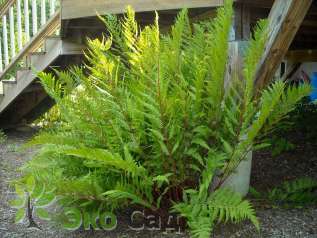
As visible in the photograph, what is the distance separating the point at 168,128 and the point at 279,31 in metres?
0.91

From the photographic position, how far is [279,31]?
2.58 meters

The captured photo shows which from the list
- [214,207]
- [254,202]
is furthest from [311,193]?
[214,207]

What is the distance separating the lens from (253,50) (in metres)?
2.30

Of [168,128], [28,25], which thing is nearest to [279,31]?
[168,128]

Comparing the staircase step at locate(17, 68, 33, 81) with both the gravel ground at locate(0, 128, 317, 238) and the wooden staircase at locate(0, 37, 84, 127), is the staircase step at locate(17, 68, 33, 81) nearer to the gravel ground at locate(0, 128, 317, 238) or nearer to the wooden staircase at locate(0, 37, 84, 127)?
the wooden staircase at locate(0, 37, 84, 127)

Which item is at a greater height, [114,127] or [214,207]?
[114,127]

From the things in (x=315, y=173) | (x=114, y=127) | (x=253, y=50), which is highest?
(x=253, y=50)

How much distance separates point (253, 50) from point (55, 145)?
4.75 feet

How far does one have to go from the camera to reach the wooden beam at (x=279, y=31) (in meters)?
2.53

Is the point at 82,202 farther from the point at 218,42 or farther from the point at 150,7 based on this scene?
the point at 150,7

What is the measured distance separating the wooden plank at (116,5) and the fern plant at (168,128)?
767 millimetres

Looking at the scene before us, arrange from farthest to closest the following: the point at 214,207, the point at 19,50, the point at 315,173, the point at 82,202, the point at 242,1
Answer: the point at 19,50 → the point at 315,173 → the point at 242,1 → the point at 82,202 → the point at 214,207

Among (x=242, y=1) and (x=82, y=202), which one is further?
(x=242, y=1)

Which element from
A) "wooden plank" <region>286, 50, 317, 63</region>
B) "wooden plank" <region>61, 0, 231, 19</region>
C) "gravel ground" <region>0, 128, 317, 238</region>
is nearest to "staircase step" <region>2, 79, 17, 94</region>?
"wooden plank" <region>61, 0, 231, 19</region>
